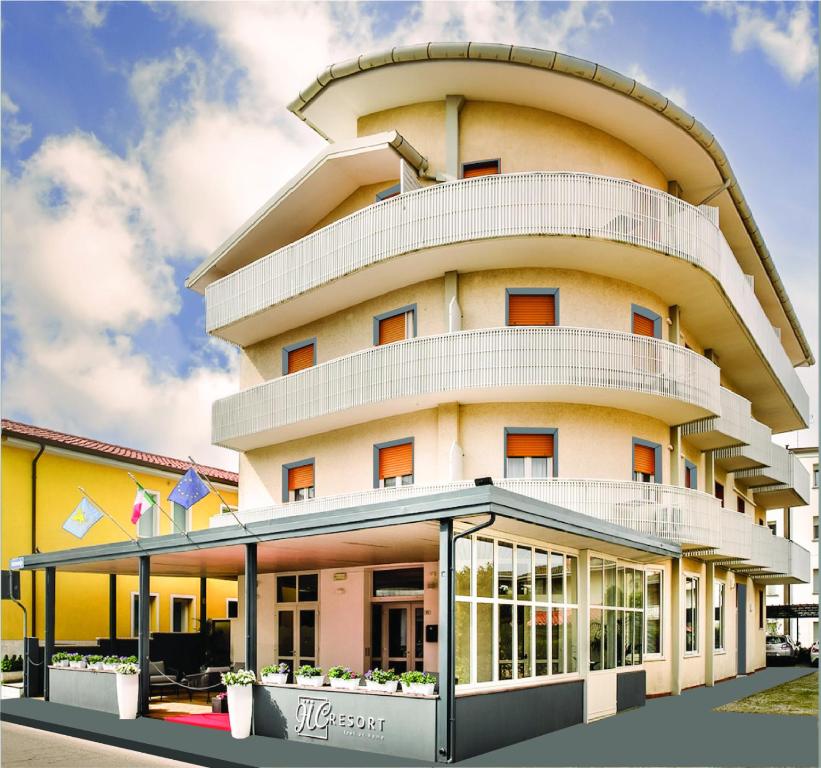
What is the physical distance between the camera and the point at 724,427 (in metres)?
24.4

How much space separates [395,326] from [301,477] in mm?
5076

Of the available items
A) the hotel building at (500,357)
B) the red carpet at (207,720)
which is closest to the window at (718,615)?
the hotel building at (500,357)

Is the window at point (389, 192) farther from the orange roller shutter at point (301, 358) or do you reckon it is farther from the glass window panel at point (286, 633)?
the glass window panel at point (286, 633)

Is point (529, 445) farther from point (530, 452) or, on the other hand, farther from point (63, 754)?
point (63, 754)

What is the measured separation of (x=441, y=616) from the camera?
496 inches

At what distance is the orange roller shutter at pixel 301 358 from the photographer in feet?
83.2

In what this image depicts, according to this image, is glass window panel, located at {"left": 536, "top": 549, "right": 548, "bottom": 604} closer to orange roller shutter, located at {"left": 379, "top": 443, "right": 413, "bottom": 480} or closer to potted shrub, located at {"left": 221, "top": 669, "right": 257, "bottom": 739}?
potted shrub, located at {"left": 221, "top": 669, "right": 257, "bottom": 739}

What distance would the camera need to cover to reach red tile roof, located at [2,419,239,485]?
28594 mm

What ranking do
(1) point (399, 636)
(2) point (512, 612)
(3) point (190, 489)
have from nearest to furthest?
(2) point (512, 612), (3) point (190, 489), (1) point (399, 636)

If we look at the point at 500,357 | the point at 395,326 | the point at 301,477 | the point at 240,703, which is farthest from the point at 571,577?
the point at 301,477

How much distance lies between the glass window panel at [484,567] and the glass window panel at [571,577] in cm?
313

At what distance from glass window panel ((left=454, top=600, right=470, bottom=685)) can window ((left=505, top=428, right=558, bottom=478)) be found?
7.30 meters

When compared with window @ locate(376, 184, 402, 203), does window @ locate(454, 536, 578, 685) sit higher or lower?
lower

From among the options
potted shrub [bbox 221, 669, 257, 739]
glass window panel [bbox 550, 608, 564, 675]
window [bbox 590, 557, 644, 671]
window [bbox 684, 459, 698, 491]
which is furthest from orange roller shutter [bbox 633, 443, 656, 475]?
potted shrub [bbox 221, 669, 257, 739]
